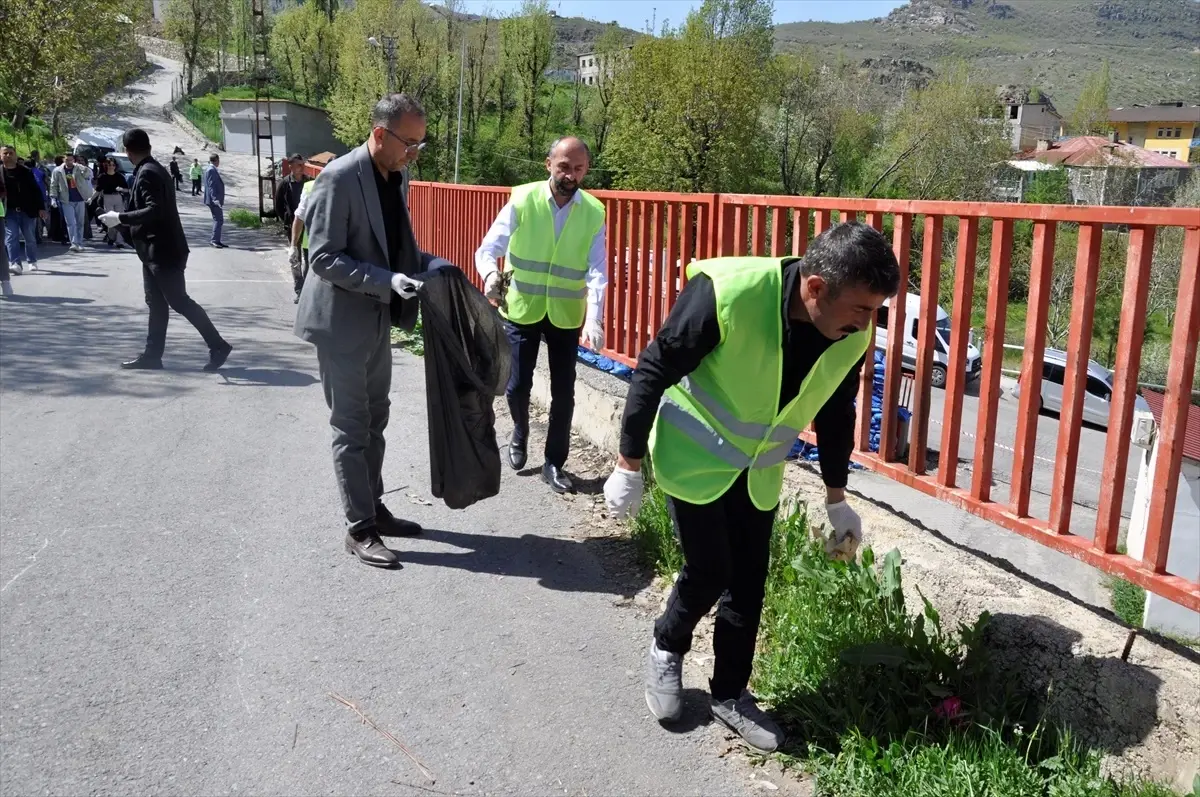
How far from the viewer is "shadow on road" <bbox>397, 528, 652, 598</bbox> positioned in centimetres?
458

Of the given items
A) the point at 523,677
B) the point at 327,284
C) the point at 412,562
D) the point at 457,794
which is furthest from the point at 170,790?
the point at 327,284

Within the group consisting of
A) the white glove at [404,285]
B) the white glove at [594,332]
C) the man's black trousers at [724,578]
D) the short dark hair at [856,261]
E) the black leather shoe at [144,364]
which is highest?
the short dark hair at [856,261]

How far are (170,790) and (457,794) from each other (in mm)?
812

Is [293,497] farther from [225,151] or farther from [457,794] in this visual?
[225,151]

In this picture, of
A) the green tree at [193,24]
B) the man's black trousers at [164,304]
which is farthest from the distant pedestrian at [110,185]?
the green tree at [193,24]

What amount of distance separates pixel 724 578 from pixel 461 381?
1.81 metres

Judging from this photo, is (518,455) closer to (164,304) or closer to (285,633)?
(285,633)

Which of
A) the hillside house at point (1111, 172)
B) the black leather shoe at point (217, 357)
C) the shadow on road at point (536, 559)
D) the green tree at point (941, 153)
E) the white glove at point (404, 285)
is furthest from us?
the hillside house at point (1111, 172)

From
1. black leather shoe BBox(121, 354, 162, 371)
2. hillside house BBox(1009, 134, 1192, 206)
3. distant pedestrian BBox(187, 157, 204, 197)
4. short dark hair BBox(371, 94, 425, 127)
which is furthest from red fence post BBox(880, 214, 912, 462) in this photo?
hillside house BBox(1009, 134, 1192, 206)

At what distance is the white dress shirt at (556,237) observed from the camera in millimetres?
5598

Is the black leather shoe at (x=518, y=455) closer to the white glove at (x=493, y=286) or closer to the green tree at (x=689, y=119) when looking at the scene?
the white glove at (x=493, y=286)

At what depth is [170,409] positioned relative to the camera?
24.5ft

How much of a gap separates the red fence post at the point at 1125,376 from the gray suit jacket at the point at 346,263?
110 inches

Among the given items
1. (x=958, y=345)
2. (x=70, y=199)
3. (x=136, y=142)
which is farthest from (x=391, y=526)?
(x=70, y=199)
